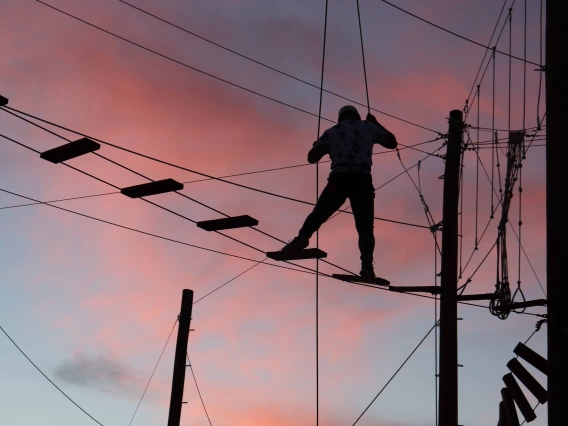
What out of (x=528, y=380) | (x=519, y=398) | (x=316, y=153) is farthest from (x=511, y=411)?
(x=316, y=153)

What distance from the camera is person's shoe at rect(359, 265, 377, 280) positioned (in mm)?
11148

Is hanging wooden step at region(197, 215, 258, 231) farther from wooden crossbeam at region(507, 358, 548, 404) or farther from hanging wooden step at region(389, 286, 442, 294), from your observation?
wooden crossbeam at region(507, 358, 548, 404)

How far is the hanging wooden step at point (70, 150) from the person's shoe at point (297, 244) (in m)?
2.50

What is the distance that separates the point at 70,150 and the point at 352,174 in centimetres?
315

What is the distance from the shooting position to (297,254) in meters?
11.1

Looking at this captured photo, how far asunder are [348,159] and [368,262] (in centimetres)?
127

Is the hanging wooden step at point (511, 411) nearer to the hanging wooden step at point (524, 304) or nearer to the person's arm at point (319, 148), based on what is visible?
the hanging wooden step at point (524, 304)

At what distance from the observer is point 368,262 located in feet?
37.0

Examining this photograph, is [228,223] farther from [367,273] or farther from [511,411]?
[511,411]

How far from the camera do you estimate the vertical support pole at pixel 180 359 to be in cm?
1775

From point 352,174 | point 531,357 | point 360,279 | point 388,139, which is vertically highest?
A: point 388,139
